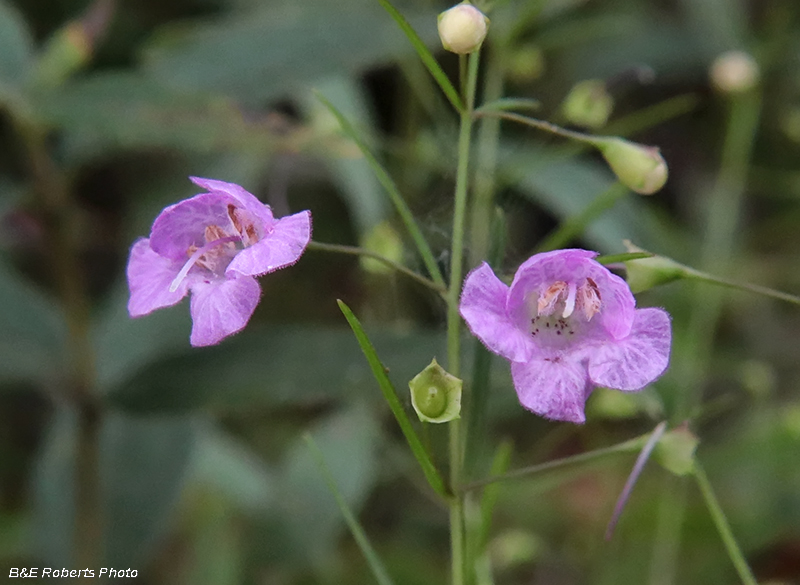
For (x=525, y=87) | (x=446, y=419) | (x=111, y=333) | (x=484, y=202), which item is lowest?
(x=446, y=419)

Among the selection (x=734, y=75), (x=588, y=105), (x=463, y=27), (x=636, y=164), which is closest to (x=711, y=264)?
(x=734, y=75)

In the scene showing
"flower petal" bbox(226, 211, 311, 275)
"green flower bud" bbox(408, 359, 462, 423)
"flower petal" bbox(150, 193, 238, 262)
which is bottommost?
"green flower bud" bbox(408, 359, 462, 423)

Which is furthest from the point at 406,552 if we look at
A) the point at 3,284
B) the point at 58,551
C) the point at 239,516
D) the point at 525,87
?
the point at 525,87

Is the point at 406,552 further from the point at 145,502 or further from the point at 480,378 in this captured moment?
the point at 480,378

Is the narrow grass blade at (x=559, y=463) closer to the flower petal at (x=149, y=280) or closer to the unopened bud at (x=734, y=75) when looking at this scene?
the flower petal at (x=149, y=280)

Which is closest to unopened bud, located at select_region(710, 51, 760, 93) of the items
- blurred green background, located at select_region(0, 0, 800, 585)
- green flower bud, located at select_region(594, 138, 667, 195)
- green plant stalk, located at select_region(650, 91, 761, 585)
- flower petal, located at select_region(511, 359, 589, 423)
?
blurred green background, located at select_region(0, 0, 800, 585)

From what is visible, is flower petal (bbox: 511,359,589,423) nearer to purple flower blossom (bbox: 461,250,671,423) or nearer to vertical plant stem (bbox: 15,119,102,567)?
purple flower blossom (bbox: 461,250,671,423)
